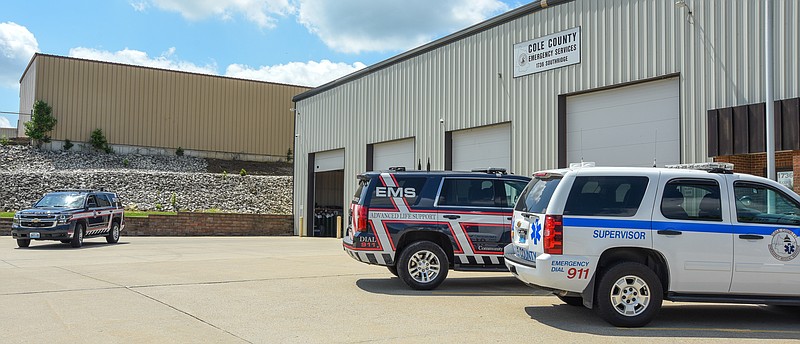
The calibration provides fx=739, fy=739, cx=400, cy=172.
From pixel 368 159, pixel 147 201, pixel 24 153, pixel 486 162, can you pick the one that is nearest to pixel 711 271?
pixel 486 162

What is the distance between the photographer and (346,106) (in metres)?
33.0

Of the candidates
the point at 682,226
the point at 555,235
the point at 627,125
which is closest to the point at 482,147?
the point at 627,125

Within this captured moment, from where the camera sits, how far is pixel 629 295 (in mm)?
8539

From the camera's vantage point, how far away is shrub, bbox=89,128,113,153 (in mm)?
52216

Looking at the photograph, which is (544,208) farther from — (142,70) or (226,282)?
(142,70)

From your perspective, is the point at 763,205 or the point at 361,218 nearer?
the point at 763,205

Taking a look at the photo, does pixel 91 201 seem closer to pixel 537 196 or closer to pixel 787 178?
pixel 537 196

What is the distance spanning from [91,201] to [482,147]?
13.0 m

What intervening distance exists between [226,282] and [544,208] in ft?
21.4

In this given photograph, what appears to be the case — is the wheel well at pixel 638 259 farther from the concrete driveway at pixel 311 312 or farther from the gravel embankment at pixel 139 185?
the gravel embankment at pixel 139 185

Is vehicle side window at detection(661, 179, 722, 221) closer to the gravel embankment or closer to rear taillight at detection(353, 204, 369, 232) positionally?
rear taillight at detection(353, 204, 369, 232)

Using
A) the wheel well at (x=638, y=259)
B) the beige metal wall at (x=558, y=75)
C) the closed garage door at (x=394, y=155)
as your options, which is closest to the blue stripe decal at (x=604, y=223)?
the wheel well at (x=638, y=259)

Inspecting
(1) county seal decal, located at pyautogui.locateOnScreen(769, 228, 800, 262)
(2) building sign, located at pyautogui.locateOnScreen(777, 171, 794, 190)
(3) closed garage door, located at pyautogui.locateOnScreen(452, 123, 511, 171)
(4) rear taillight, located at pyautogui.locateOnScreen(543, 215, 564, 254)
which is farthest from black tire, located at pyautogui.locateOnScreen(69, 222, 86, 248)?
(1) county seal decal, located at pyautogui.locateOnScreen(769, 228, 800, 262)

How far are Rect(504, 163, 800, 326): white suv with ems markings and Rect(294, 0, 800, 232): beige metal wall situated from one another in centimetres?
846
